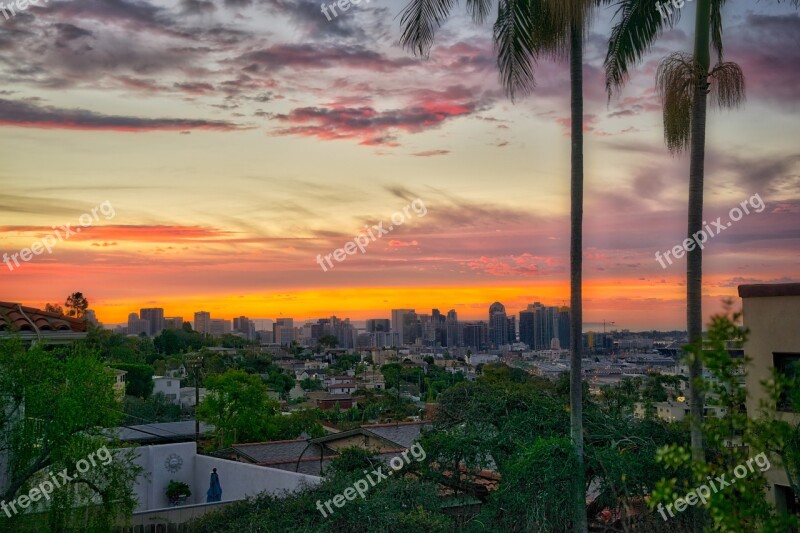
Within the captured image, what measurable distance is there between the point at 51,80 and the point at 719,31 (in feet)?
49.1

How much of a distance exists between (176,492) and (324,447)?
4449mm

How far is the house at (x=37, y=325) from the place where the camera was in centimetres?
1138

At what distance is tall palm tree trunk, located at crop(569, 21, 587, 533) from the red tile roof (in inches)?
320

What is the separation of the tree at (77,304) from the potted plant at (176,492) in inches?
2864

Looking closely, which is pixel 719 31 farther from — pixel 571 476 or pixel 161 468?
pixel 161 468

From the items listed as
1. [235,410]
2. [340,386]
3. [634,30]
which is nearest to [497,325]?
[340,386]

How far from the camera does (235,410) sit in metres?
44.2

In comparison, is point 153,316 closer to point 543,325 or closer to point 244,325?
point 244,325

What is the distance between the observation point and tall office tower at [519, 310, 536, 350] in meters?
99.3

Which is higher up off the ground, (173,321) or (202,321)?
(173,321)

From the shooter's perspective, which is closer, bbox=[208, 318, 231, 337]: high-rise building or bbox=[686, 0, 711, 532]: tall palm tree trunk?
bbox=[686, 0, 711, 532]: tall palm tree trunk

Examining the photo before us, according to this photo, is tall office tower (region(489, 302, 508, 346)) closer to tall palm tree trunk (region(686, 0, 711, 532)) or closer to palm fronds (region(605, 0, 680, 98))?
palm fronds (region(605, 0, 680, 98))

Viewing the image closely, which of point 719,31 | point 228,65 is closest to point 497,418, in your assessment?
point 719,31

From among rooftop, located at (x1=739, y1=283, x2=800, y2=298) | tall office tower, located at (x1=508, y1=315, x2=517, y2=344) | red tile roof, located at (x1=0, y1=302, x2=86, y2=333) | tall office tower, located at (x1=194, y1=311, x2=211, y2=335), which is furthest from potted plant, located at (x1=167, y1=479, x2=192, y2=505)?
tall office tower, located at (x1=194, y1=311, x2=211, y2=335)
